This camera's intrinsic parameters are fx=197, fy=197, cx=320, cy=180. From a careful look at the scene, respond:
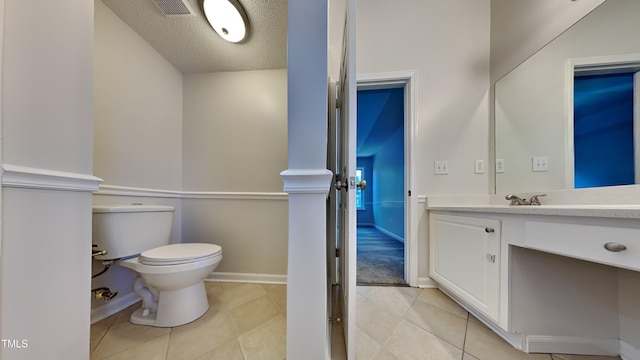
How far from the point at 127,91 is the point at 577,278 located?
8.75ft

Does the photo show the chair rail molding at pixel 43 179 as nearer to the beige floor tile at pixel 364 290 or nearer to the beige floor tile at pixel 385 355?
the beige floor tile at pixel 385 355

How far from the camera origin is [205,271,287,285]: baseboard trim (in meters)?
1.64

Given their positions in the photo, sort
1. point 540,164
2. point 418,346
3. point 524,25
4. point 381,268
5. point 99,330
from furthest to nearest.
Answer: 1. point 381,268
2. point 524,25
3. point 540,164
4. point 99,330
5. point 418,346

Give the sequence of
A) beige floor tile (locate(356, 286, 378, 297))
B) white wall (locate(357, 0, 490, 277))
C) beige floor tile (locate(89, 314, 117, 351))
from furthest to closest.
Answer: white wall (locate(357, 0, 490, 277)) → beige floor tile (locate(356, 286, 378, 297)) → beige floor tile (locate(89, 314, 117, 351))

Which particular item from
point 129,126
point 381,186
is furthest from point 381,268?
point 381,186

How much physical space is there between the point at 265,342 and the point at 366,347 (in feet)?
1.60

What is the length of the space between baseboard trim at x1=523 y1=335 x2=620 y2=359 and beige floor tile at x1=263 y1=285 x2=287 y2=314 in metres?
1.24

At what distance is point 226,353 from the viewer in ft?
2.92

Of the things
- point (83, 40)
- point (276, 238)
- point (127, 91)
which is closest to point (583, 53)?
point (276, 238)

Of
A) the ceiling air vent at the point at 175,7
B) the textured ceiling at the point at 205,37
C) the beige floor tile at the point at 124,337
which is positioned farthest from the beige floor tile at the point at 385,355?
the ceiling air vent at the point at 175,7

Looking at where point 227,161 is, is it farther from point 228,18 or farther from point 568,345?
point 568,345

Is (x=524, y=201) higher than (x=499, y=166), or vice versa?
(x=499, y=166)

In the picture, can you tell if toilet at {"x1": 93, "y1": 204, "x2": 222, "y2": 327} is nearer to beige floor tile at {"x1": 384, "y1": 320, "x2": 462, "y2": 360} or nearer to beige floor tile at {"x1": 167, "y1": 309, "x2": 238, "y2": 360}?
beige floor tile at {"x1": 167, "y1": 309, "x2": 238, "y2": 360}

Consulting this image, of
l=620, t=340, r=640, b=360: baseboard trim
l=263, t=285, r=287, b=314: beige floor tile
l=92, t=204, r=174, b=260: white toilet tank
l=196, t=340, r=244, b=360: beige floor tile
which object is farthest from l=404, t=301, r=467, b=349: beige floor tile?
l=92, t=204, r=174, b=260: white toilet tank
